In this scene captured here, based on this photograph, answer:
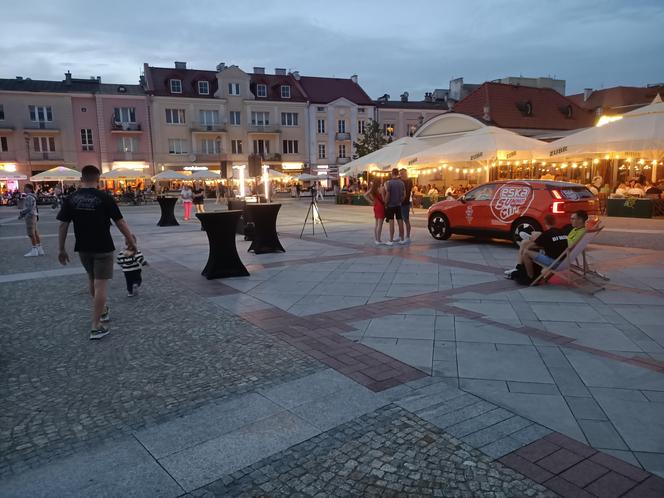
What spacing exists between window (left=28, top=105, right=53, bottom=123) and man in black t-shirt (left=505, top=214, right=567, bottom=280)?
158 feet

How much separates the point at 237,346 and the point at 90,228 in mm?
2064

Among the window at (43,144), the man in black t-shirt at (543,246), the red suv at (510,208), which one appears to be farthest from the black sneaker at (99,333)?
the window at (43,144)

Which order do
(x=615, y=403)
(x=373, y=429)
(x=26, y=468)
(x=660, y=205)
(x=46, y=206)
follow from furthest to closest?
1. (x=46, y=206)
2. (x=660, y=205)
3. (x=615, y=403)
4. (x=373, y=429)
5. (x=26, y=468)

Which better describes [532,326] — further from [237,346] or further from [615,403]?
[237,346]

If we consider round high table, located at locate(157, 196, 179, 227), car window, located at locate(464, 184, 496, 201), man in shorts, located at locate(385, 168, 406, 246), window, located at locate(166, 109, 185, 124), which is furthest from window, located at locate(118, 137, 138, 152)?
car window, located at locate(464, 184, 496, 201)

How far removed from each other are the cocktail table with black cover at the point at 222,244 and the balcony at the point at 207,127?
4326 cm

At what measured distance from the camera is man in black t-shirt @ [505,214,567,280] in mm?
7008

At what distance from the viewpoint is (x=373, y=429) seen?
3.26 metres

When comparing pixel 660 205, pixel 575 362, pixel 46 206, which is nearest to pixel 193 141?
pixel 46 206

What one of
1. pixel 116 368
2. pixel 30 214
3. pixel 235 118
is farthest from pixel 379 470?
pixel 235 118

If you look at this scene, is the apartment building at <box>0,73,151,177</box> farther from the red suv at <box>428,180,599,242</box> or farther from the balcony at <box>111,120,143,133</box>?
the red suv at <box>428,180,599,242</box>

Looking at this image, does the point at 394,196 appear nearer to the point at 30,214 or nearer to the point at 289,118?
the point at 30,214

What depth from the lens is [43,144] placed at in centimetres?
4444

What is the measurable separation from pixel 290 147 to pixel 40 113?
23.9 m
